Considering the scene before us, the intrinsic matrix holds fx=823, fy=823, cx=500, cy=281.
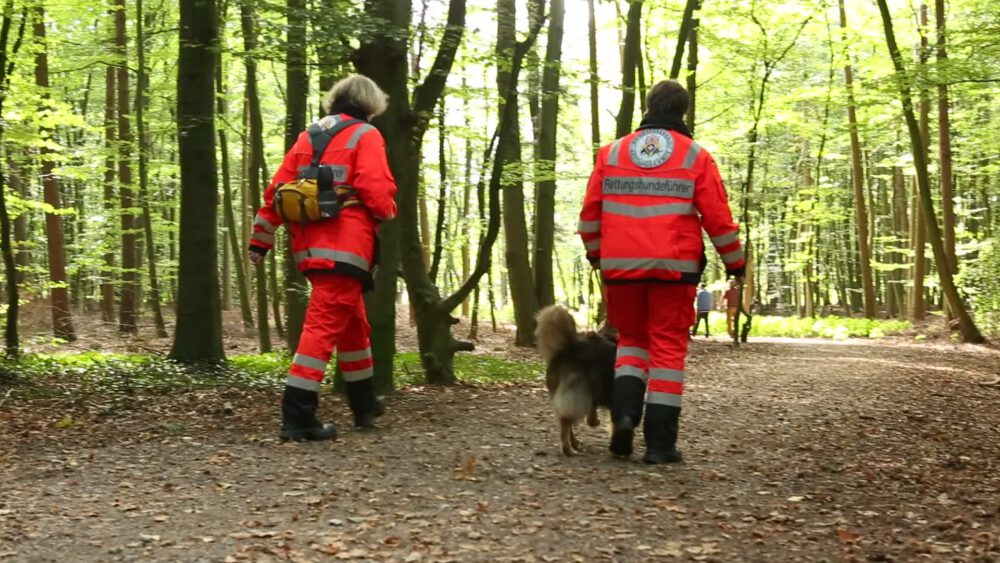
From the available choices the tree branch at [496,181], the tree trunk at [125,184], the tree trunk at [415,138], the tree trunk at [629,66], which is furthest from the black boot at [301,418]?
the tree trunk at [125,184]

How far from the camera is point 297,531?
11.5 ft

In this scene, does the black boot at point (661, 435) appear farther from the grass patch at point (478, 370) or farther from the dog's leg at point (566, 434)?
the grass patch at point (478, 370)

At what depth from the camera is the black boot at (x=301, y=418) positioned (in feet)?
17.1

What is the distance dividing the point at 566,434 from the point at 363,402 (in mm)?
1515

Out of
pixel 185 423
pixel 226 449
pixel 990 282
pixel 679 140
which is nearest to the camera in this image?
pixel 679 140

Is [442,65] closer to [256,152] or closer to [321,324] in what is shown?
[321,324]

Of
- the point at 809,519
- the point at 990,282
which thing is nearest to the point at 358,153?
the point at 809,519

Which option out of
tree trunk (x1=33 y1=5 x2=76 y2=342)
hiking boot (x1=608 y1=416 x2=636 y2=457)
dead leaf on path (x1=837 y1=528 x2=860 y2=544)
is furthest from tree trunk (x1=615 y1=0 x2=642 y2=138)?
tree trunk (x1=33 y1=5 x2=76 y2=342)

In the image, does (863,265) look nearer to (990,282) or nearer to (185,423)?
(990,282)

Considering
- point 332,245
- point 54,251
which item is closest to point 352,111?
point 332,245

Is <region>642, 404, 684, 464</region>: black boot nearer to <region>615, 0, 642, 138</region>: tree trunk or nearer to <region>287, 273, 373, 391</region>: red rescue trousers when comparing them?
<region>287, 273, 373, 391</region>: red rescue trousers

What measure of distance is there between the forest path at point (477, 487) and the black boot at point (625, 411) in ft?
0.46

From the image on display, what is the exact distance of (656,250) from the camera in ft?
15.7

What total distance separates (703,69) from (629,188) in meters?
19.3
